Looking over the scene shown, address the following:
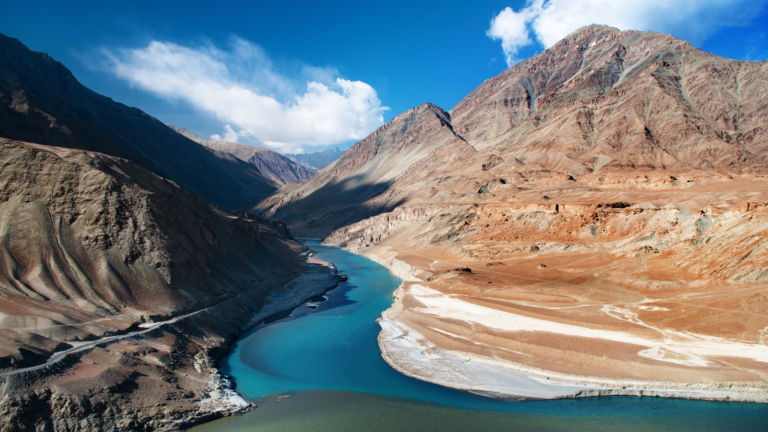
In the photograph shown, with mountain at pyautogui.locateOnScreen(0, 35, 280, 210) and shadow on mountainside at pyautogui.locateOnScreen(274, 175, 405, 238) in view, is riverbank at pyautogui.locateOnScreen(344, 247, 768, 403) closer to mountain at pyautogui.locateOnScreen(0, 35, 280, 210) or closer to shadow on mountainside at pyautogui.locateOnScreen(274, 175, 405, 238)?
mountain at pyautogui.locateOnScreen(0, 35, 280, 210)

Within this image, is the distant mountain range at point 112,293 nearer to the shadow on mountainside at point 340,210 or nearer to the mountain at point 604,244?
the mountain at point 604,244

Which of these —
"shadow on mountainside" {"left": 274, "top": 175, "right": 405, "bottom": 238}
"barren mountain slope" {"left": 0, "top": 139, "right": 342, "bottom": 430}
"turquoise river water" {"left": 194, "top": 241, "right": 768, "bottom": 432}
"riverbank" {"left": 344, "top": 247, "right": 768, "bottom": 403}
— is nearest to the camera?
"barren mountain slope" {"left": 0, "top": 139, "right": 342, "bottom": 430}

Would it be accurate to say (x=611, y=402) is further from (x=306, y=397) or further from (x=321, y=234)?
(x=321, y=234)

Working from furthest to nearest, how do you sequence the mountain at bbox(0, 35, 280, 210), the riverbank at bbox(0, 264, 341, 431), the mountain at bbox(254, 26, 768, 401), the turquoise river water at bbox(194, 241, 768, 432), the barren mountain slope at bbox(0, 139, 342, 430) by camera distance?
the mountain at bbox(0, 35, 280, 210)
the mountain at bbox(254, 26, 768, 401)
the turquoise river water at bbox(194, 241, 768, 432)
the barren mountain slope at bbox(0, 139, 342, 430)
the riverbank at bbox(0, 264, 341, 431)

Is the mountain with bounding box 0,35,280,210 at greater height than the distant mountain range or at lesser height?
greater

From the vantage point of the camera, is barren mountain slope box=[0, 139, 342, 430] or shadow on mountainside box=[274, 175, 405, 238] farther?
shadow on mountainside box=[274, 175, 405, 238]

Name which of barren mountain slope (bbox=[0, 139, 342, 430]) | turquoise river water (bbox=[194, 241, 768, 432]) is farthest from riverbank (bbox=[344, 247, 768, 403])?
barren mountain slope (bbox=[0, 139, 342, 430])

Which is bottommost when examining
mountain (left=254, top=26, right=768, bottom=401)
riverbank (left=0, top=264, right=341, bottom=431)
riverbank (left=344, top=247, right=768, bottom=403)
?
riverbank (left=0, top=264, right=341, bottom=431)
